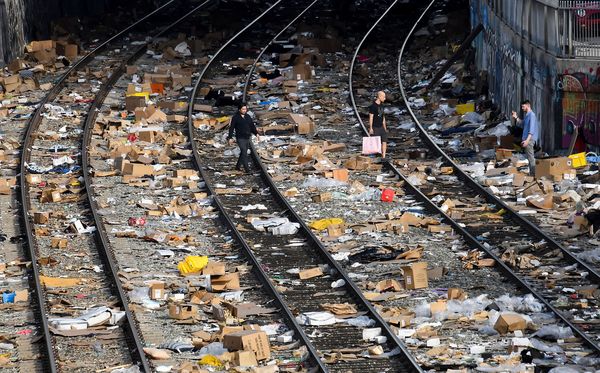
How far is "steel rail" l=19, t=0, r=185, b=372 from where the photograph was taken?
49.2ft

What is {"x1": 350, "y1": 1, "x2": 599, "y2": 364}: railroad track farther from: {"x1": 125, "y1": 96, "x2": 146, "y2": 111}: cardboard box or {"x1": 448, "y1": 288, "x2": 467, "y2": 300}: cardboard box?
{"x1": 125, "y1": 96, "x2": 146, "y2": 111}: cardboard box

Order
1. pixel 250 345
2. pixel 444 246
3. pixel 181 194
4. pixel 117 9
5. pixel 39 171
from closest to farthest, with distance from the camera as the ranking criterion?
pixel 250 345
pixel 444 246
pixel 181 194
pixel 39 171
pixel 117 9

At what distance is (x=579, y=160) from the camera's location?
73.9 ft

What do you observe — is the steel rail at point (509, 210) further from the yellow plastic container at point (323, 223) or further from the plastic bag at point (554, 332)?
the yellow plastic container at point (323, 223)

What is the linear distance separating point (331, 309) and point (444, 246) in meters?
3.26

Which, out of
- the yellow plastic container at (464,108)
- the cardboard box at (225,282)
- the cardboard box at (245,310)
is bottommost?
the cardboard box at (245,310)

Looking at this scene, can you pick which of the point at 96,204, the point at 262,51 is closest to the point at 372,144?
the point at 96,204

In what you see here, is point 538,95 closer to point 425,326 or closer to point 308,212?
point 308,212

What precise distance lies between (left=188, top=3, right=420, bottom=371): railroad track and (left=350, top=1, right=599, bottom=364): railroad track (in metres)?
2.03

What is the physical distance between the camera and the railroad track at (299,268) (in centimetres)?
1437

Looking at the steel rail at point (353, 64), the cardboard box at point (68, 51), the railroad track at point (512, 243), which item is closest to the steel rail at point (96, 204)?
the cardboard box at point (68, 51)

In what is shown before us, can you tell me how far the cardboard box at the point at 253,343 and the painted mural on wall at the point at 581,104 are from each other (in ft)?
33.8

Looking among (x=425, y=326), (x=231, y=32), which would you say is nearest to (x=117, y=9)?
(x=231, y=32)

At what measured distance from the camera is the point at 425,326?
15.2 m
